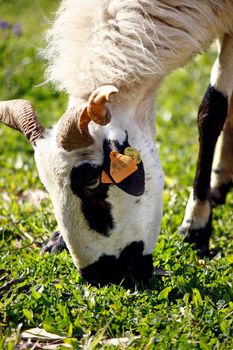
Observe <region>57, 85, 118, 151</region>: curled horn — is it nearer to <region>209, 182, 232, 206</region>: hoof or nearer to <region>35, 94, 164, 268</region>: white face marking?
<region>35, 94, 164, 268</region>: white face marking

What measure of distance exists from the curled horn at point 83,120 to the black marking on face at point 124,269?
29.7 inches

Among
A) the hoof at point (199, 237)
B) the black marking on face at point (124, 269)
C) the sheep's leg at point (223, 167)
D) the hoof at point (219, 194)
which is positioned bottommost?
the hoof at point (219, 194)

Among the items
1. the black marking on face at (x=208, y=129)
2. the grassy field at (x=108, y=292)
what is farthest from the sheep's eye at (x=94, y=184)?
the black marking on face at (x=208, y=129)

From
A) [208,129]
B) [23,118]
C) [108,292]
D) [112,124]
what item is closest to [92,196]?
[112,124]

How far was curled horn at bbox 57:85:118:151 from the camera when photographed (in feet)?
13.4

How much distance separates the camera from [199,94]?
31.3 ft

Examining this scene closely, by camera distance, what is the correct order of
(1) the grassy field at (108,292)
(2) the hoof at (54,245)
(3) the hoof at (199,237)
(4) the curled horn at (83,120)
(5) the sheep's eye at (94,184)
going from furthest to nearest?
1. (3) the hoof at (199,237)
2. (2) the hoof at (54,245)
3. (5) the sheep's eye at (94,184)
4. (4) the curled horn at (83,120)
5. (1) the grassy field at (108,292)

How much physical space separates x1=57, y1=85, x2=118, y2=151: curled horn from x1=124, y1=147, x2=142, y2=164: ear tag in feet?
0.76

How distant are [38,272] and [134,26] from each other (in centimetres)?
170

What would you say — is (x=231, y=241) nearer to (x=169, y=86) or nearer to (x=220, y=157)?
(x=220, y=157)


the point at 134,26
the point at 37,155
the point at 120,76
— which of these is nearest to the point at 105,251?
the point at 37,155

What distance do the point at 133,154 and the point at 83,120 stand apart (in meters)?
0.45

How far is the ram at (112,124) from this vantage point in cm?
452

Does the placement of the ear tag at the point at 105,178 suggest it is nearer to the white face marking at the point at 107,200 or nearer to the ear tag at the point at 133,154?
the white face marking at the point at 107,200
